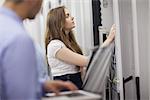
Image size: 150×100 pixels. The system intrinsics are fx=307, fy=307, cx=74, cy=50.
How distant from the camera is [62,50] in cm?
218

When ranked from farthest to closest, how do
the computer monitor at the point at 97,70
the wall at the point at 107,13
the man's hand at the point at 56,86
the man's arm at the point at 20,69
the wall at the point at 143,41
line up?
the wall at the point at 107,13 < the wall at the point at 143,41 < the computer monitor at the point at 97,70 < the man's hand at the point at 56,86 < the man's arm at the point at 20,69

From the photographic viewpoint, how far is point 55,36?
7.51ft

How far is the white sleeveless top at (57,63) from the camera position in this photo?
221cm

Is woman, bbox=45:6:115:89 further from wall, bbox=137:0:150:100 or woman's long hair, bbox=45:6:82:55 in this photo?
wall, bbox=137:0:150:100

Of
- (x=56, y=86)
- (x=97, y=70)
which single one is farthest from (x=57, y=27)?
(x=56, y=86)

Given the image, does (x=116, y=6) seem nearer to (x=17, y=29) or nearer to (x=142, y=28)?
(x=142, y=28)

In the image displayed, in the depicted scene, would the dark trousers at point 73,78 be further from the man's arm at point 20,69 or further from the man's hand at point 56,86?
the man's arm at point 20,69

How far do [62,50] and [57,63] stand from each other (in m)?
0.13

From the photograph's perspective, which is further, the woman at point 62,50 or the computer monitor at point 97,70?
the woman at point 62,50

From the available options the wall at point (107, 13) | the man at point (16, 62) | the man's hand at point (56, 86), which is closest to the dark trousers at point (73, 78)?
the wall at point (107, 13)

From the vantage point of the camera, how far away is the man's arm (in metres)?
0.92

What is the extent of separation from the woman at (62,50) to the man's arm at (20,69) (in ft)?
4.08

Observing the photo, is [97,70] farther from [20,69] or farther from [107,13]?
[107,13]

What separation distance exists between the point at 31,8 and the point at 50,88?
11.4 inches
